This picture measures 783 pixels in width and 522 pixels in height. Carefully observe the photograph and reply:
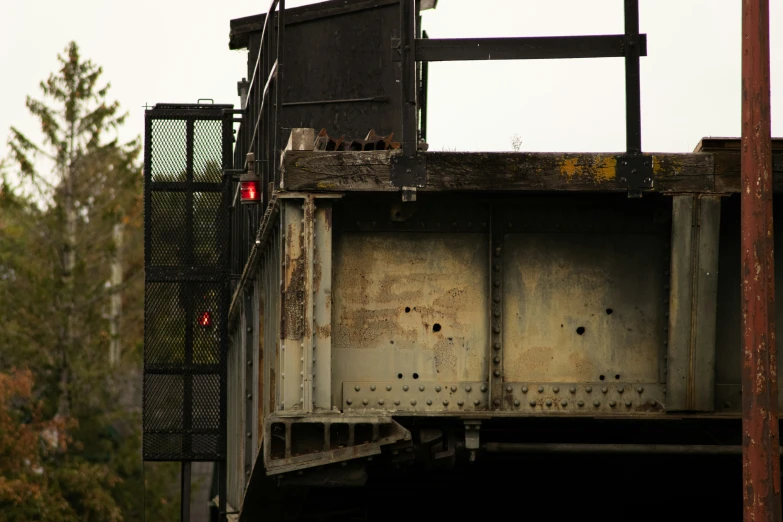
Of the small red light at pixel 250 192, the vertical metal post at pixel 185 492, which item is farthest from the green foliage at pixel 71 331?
the small red light at pixel 250 192

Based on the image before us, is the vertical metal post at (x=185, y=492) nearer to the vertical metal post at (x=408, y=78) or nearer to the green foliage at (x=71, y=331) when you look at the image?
the vertical metal post at (x=408, y=78)

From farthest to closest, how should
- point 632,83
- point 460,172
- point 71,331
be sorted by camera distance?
point 71,331 < point 632,83 < point 460,172

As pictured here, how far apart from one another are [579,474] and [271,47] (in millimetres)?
6092

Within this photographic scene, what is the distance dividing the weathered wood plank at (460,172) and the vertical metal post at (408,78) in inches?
7.1

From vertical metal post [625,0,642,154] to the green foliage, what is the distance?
3283 centimetres

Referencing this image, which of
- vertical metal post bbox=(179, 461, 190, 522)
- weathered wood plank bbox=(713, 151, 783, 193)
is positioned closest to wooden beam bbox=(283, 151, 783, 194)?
weathered wood plank bbox=(713, 151, 783, 193)

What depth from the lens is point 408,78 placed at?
1195 centimetres

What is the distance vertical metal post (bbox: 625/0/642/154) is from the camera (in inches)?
473

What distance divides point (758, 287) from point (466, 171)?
2.54 metres

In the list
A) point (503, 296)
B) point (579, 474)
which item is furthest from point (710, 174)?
point (579, 474)

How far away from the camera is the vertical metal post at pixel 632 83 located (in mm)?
12016

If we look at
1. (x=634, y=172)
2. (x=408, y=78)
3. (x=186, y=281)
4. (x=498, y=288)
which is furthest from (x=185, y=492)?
(x=634, y=172)

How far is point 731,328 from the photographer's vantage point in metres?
12.6

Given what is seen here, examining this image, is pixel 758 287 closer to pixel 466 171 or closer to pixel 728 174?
pixel 728 174
